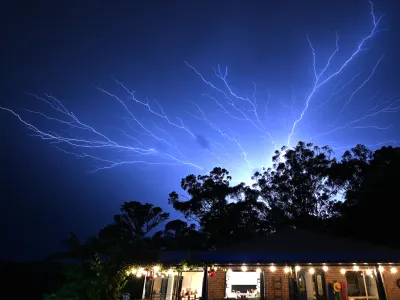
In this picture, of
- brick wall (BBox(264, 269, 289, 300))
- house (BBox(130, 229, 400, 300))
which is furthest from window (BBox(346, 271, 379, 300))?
brick wall (BBox(264, 269, 289, 300))

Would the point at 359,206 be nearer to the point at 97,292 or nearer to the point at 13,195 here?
the point at 97,292

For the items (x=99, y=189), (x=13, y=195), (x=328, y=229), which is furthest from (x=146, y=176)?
(x=328, y=229)

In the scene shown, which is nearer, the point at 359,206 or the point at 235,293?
the point at 235,293

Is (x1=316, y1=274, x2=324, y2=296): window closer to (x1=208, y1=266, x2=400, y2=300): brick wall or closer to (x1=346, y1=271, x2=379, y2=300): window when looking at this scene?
(x1=208, y1=266, x2=400, y2=300): brick wall

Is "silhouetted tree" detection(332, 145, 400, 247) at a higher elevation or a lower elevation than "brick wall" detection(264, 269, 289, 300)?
higher

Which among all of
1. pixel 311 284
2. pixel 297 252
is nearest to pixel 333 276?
pixel 311 284

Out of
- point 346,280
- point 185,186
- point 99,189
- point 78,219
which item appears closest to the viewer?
point 346,280

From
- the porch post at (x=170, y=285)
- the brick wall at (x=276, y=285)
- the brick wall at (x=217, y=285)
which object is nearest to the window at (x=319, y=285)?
the brick wall at (x=276, y=285)

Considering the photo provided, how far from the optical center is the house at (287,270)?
8156 millimetres

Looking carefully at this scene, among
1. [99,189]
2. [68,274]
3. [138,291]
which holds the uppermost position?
[99,189]

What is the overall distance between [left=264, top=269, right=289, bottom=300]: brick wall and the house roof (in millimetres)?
1330

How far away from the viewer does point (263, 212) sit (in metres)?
21.4

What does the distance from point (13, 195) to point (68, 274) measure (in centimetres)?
7203

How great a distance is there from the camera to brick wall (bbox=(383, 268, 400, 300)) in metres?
10.1
